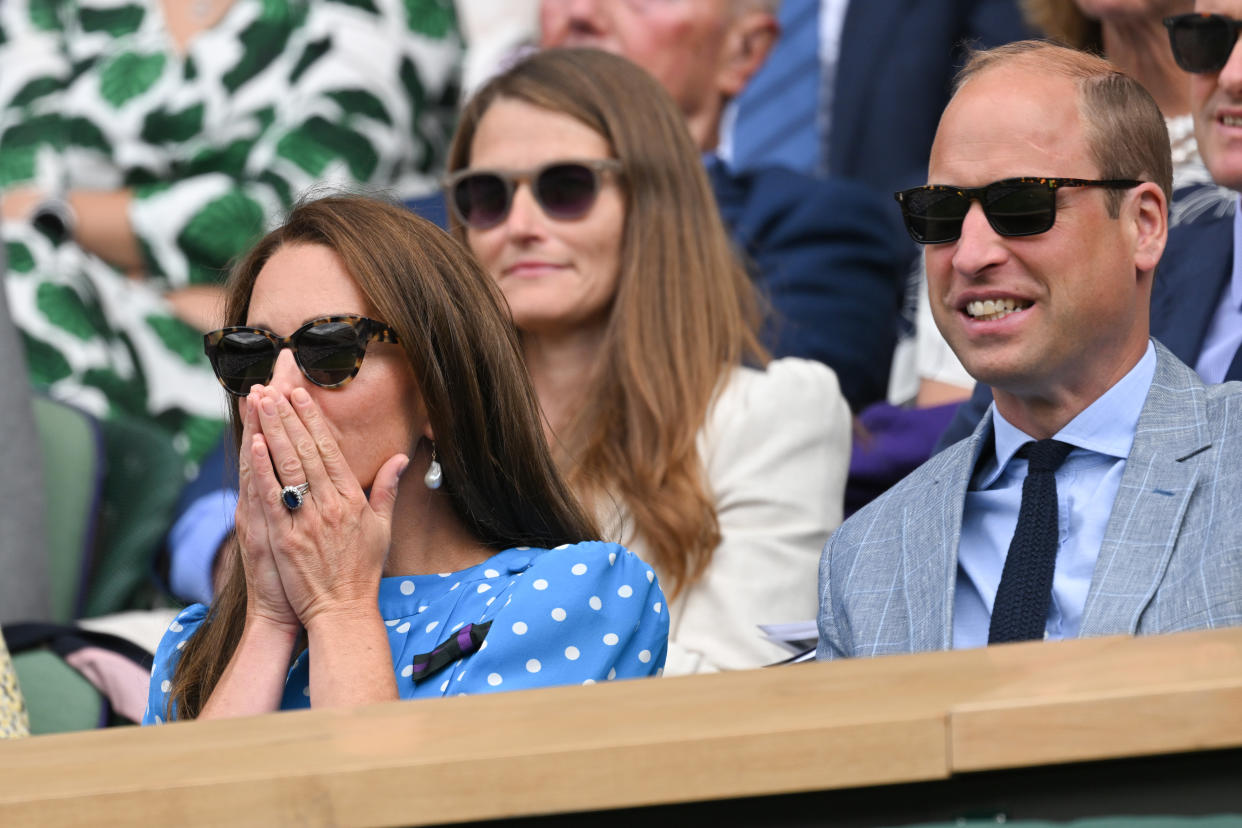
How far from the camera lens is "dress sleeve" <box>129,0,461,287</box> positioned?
439cm

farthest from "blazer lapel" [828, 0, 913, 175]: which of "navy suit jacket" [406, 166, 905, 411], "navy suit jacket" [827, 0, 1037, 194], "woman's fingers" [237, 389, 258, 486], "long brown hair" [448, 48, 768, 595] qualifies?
"woman's fingers" [237, 389, 258, 486]

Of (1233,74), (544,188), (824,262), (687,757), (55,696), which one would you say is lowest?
(55,696)

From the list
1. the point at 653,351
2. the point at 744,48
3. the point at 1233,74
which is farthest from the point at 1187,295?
the point at 744,48

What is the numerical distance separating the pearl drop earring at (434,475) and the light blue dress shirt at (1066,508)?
2.13 ft

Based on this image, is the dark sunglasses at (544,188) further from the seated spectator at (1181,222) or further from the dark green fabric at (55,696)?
the dark green fabric at (55,696)

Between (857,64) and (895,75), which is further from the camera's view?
(857,64)

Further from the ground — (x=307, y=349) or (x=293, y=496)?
(x=307, y=349)

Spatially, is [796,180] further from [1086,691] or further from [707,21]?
[1086,691]

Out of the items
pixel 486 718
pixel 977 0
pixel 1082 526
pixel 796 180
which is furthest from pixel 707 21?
pixel 486 718

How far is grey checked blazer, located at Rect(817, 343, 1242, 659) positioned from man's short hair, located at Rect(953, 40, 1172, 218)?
230 millimetres

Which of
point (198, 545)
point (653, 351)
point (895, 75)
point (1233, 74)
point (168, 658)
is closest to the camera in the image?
point (168, 658)

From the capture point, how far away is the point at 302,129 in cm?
445

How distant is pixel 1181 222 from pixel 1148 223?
891 mm

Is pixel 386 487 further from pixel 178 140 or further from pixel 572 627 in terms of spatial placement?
pixel 178 140
